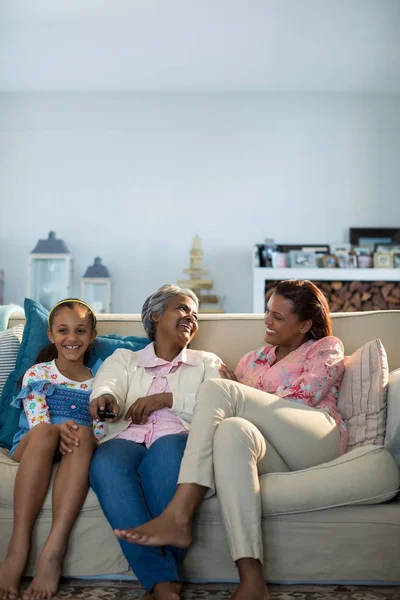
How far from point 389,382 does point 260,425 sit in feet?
1.62

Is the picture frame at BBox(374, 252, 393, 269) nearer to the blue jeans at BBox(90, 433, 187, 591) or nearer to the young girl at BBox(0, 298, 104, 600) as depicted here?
the young girl at BBox(0, 298, 104, 600)

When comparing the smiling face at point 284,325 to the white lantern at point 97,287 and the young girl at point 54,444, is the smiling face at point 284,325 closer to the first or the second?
the young girl at point 54,444

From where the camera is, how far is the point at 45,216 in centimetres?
629

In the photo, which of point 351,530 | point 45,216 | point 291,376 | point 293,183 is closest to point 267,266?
point 293,183

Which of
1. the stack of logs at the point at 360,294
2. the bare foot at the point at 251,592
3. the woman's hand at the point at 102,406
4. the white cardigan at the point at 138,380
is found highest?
the stack of logs at the point at 360,294

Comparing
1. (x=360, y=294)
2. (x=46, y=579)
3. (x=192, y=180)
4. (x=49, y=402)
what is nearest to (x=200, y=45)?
(x=192, y=180)

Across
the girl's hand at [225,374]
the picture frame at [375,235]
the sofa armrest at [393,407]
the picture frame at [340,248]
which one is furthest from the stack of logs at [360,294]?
the sofa armrest at [393,407]

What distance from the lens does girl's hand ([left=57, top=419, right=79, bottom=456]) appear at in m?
2.00

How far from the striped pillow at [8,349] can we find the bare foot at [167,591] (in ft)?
3.29

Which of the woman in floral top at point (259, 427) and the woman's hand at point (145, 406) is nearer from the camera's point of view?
the woman in floral top at point (259, 427)

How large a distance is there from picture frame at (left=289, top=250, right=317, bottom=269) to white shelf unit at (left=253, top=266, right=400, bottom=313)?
0.06 metres

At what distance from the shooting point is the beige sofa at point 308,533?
6.29 ft

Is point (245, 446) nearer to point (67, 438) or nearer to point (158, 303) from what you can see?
point (67, 438)

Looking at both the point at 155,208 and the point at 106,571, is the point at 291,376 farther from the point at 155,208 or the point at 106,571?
the point at 155,208
